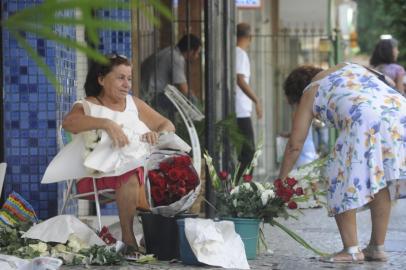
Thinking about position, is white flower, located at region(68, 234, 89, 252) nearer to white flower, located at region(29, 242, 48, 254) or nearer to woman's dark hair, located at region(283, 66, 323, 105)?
white flower, located at region(29, 242, 48, 254)

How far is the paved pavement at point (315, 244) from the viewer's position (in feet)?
18.3

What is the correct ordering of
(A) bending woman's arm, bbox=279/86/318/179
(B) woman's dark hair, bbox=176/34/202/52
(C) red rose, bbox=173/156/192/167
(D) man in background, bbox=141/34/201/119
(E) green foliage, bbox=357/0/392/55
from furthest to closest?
(E) green foliage, bbox=357/0/392/55 → (B) woman's dark hair, bbox=176/34/202/52 → (D) man in background, bbox=141/34/201/119 → (A) bending woman's arm, bbox=279/86/318/179 → (C) red rose, bbox=173/156/192/167

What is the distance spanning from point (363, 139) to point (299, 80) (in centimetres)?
91

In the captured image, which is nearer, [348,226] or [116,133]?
[116,133]

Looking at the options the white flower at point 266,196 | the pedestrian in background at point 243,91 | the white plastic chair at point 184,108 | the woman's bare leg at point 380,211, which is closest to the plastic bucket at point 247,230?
the white flower at point 266,196

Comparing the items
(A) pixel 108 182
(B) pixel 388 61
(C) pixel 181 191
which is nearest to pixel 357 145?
(C) pixel 181 191

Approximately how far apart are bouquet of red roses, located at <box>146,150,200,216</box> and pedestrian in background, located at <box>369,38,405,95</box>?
539 centimetres

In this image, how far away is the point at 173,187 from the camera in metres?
5.50

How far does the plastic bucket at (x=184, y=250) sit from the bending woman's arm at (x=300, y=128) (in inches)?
31.2

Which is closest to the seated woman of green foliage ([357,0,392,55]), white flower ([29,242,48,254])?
white flower ([29,242,48,254])

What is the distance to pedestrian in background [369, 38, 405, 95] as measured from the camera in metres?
10.5

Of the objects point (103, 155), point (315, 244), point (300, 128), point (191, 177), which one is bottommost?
point (315, 244)

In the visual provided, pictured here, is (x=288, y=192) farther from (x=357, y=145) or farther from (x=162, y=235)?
(x=162, y=235)

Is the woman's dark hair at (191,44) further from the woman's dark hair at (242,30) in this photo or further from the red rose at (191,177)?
the red rose at (191,177)
